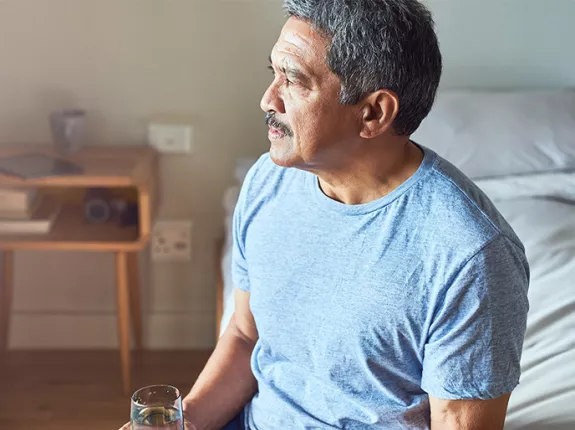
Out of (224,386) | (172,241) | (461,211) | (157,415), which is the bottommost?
(172,241)

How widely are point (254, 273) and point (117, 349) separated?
1398 millimetres

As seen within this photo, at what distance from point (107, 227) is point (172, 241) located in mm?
315

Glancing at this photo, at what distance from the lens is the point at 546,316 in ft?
4.66

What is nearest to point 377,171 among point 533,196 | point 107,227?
point 533,196

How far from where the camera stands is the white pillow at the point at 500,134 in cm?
199

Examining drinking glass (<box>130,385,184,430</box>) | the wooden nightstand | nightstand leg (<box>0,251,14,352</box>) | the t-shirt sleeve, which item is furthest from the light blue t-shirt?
nightstand leg (<box>0,251,14,352</box>)

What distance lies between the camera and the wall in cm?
219

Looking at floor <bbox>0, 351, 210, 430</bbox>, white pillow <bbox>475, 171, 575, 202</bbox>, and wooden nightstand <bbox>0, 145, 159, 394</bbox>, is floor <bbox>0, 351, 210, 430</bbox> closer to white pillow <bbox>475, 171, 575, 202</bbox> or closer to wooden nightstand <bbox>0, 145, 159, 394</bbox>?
wooden nightstand <bbox>0, 145, 159, 394</bbox>

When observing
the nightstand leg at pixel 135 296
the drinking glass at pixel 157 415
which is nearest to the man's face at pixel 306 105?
the drinking glass at pixel 157 415

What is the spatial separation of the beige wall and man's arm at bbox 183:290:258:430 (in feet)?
3.62

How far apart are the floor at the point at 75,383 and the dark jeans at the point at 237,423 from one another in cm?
87

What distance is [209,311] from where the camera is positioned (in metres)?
2.46

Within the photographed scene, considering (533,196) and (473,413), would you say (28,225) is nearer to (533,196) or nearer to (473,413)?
(533,196)

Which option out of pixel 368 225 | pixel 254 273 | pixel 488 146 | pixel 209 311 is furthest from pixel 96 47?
pixel 368 225
